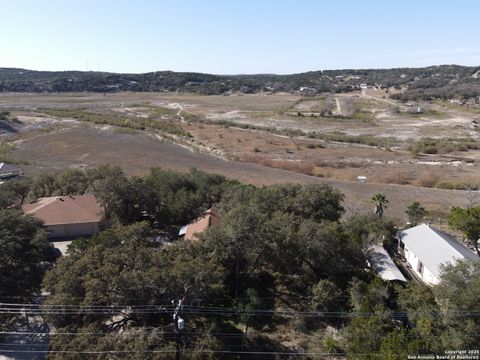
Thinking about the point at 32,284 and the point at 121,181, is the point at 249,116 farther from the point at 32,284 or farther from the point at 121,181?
the point at 32,284

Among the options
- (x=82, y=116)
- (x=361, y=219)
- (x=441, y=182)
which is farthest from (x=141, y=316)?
(x=82, y=116)

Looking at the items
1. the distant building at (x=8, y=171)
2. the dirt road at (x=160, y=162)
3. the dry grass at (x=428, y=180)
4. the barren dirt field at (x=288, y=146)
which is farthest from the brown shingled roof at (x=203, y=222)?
the dry grass at (x=428, y=180)

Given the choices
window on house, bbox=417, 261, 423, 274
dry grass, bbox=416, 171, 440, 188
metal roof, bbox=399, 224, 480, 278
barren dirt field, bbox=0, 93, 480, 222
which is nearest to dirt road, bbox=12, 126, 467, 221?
barren dirt field, bbox=0, 93, 480, 222

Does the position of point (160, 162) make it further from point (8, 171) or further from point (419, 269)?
point (419, 269)

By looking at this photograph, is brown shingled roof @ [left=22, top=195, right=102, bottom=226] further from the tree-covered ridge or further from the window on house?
the window on house

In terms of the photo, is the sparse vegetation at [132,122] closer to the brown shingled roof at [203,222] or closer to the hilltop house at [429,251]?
the brown shingled roof at [203,222]
